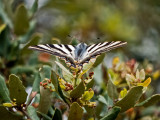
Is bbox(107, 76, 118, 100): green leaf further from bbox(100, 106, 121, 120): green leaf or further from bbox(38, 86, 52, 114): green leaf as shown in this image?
bbox(38, 86, 52, 114): green leaf

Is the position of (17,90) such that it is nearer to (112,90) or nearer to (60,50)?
(60,50)

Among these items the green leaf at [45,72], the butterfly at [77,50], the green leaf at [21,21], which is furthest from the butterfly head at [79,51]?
the green leaf at [21,21]

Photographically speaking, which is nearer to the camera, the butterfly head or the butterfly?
the butterfly

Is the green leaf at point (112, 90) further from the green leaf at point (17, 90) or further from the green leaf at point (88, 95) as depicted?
the green leaf at point (17, 90)

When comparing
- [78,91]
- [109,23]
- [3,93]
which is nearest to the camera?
[78,91]

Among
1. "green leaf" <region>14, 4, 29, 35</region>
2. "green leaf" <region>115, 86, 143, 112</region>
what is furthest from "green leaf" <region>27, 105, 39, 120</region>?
"green leaf" <region>14, 4, 29, 35</region>

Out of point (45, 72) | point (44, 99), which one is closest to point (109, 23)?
point (45, 72)

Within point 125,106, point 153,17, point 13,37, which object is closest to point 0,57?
→ point 13,37
